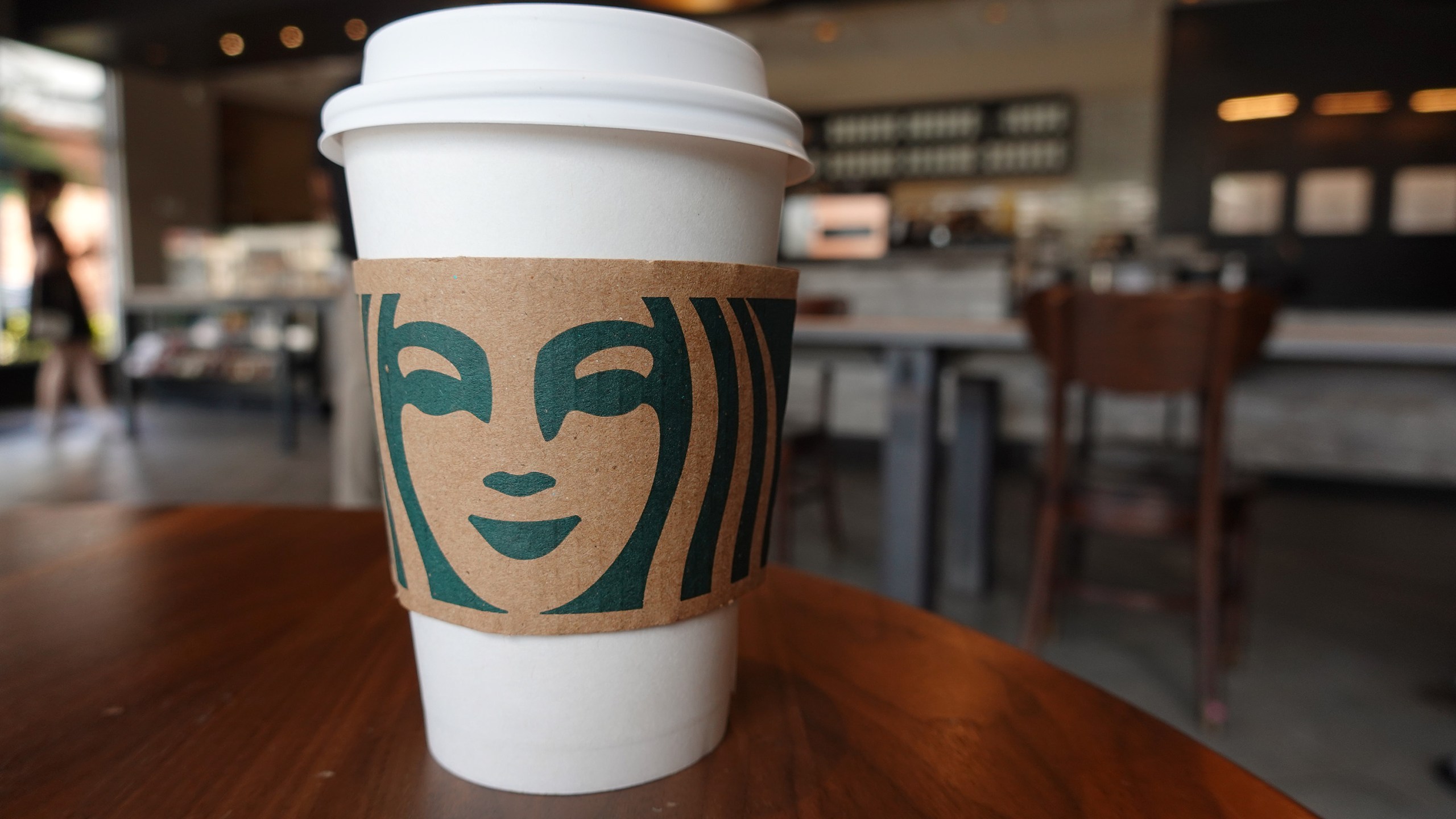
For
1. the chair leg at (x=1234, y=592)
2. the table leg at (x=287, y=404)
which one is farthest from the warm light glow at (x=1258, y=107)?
the table leg at (x=287, y=404)

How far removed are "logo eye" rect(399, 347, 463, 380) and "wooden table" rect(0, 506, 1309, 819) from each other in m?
0.15

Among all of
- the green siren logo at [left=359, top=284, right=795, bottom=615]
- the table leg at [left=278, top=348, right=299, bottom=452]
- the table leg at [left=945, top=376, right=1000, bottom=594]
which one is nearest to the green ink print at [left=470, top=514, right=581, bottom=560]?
the green siren logo at [left=359, top=284, right=795, bottom=615]

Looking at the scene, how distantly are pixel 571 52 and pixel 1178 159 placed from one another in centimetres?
629

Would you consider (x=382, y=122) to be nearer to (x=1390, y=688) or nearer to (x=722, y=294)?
(x=722, y=294)

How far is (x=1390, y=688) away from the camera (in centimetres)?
189

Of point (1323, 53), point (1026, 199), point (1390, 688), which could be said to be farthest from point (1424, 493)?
point (1026, 199)

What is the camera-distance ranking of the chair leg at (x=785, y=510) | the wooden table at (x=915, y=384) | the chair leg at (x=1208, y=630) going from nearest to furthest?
the chair leg at (x=1208, y=630) < the wooden table at (x=915, y=384) < the chair leg at (x=785, y=510)

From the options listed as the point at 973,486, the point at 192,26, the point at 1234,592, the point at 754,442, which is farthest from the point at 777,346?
the point at 192,26

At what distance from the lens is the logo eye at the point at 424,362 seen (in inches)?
11.5

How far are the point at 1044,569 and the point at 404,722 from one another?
5.82ft

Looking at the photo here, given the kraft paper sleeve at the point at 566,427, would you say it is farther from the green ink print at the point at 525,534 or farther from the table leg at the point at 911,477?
the table leg at the point at 911,477

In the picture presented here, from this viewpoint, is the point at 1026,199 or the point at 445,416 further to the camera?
the point at 1026,199

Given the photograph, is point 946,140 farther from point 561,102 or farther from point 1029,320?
point 561,102

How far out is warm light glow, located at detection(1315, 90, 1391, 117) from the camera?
512 centimetres
